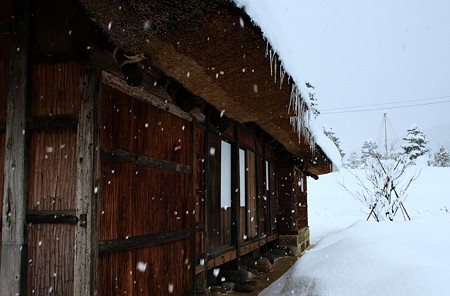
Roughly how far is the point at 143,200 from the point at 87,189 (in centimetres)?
90

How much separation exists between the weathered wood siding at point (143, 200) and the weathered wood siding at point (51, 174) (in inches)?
10.1

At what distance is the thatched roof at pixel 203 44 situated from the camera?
2.46 metres

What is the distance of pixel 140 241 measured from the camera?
366 cm

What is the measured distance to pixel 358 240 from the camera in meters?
3.68

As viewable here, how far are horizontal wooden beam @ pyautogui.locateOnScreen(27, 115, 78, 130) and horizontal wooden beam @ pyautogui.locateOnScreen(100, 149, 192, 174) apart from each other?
338 millimetres

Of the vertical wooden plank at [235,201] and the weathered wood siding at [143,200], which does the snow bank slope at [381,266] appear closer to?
the weathered wood siding at [143,200]

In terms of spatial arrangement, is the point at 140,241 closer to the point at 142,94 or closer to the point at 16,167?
the point at 16,167

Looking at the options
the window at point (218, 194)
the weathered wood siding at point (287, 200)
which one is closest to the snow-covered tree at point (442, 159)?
the weathered wood siding at point (287, 200)

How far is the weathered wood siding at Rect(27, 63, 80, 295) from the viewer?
9.68 feet

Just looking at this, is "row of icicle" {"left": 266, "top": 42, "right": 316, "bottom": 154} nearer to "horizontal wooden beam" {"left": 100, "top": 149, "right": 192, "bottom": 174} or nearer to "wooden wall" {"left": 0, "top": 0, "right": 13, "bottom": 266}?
"horizontal wooden beam" {"left": 100, "top": 149, "right": 192, "bottom": 174}

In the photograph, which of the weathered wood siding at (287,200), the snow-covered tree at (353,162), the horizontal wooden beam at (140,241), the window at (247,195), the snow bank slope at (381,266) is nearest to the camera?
the snow bank slope at (381,266)

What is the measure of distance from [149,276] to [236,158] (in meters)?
3.53

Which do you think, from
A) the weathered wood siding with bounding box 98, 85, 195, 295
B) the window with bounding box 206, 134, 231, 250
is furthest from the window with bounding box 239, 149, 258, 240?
the weathered wood siding with bounding box 98, 85, 195, 295

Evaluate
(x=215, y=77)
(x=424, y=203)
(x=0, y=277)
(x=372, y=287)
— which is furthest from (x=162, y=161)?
(x=424, y=203)
